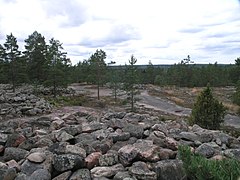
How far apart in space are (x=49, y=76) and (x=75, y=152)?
32365 millimetres

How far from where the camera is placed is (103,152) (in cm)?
773

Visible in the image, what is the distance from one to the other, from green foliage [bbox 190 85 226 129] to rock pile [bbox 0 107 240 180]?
548 cm

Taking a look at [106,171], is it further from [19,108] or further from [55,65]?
[55,65]

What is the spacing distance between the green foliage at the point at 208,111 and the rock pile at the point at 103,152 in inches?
216

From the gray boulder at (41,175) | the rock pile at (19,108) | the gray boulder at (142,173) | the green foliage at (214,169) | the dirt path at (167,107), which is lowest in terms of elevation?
the dirt path at (167,107)

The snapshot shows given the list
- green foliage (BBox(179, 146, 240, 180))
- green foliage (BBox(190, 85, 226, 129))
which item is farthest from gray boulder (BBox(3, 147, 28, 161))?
green foliage (BBox(190, 85, 226, 129))

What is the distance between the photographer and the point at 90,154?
732 cm

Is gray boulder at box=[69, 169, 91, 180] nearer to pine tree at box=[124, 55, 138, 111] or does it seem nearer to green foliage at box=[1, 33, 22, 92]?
pine tree at box=[124, 55, 138, 111]

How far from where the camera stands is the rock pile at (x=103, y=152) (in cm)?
654

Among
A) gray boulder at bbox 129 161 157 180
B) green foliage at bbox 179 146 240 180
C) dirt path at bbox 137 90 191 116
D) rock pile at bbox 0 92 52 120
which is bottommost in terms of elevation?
dirt path at bbox 137 90 191 116

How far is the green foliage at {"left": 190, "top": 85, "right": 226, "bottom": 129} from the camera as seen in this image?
48.1 ft

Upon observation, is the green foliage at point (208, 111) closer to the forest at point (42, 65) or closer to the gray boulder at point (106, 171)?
the gray boulder at point (106, 171)

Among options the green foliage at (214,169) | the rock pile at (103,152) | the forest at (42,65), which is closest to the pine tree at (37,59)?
the forest at (42,65)

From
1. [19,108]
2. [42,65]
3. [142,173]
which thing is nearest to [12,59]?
[42,65]
